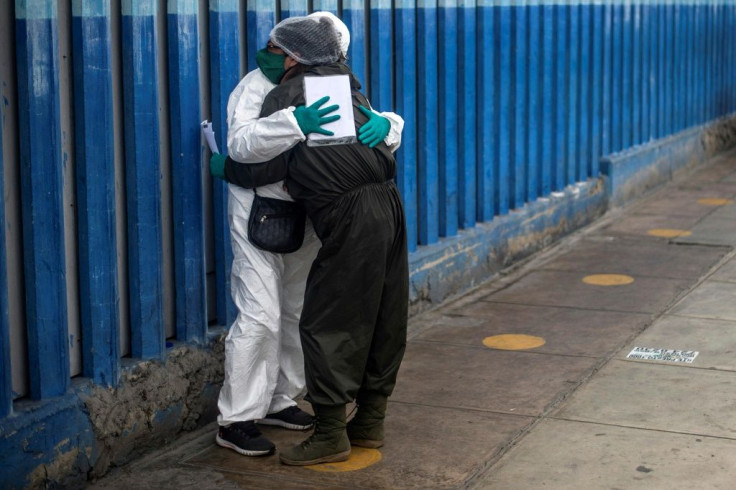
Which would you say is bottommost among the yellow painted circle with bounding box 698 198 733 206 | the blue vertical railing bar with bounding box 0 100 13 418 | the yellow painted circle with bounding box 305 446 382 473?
the yellow painted circle with bounding box 305 446 382 473

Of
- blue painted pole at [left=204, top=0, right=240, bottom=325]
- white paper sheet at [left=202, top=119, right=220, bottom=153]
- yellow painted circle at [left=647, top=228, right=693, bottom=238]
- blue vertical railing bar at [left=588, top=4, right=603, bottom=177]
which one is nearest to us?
white paper sheet at [left=202, top=119, right=220, bottom=153]

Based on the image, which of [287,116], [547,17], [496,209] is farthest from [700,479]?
[547,17]

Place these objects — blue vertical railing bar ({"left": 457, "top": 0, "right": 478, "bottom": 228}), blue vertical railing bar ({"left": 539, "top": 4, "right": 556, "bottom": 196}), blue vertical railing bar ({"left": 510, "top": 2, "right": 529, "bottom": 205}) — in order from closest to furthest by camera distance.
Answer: blue vertical railing bar ({"left": 457, "top": 0, "right": 478, "bottom": 228})
blue vertical railing bar ({"left": 510, "top": 2, "right": 529, "bottom": 205})
blue vertical railing bar ({"left": 539, "top": 4, "right": 556, "bottom": 196})

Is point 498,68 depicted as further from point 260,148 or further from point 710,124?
point 710,124

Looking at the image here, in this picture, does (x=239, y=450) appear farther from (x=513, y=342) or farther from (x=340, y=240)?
(x=513, y=342)

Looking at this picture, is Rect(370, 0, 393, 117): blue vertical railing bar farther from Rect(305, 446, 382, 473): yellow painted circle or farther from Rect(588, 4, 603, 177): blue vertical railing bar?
Rect(588, 4, 603, 177): blue vertical railing bar

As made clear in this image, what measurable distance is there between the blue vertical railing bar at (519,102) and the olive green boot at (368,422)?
4.13 metres

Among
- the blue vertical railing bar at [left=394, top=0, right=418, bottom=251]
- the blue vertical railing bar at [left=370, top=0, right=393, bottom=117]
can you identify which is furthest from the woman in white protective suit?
the blue vertical railing bar at [left=394, top=0, right=418, bottom=251]

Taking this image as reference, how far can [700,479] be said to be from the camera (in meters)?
4.85

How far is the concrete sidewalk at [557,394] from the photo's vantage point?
5.05m

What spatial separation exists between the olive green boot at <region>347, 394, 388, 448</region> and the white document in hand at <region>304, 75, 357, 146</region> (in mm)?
1136

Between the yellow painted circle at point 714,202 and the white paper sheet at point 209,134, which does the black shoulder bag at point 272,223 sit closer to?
the white paper sheet at point 209,134

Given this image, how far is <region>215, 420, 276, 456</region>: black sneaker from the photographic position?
17.5 feet

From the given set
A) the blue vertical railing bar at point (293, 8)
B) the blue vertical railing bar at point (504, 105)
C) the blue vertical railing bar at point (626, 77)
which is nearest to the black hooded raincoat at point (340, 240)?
the blue vertical railing bar at point (293, 8)
